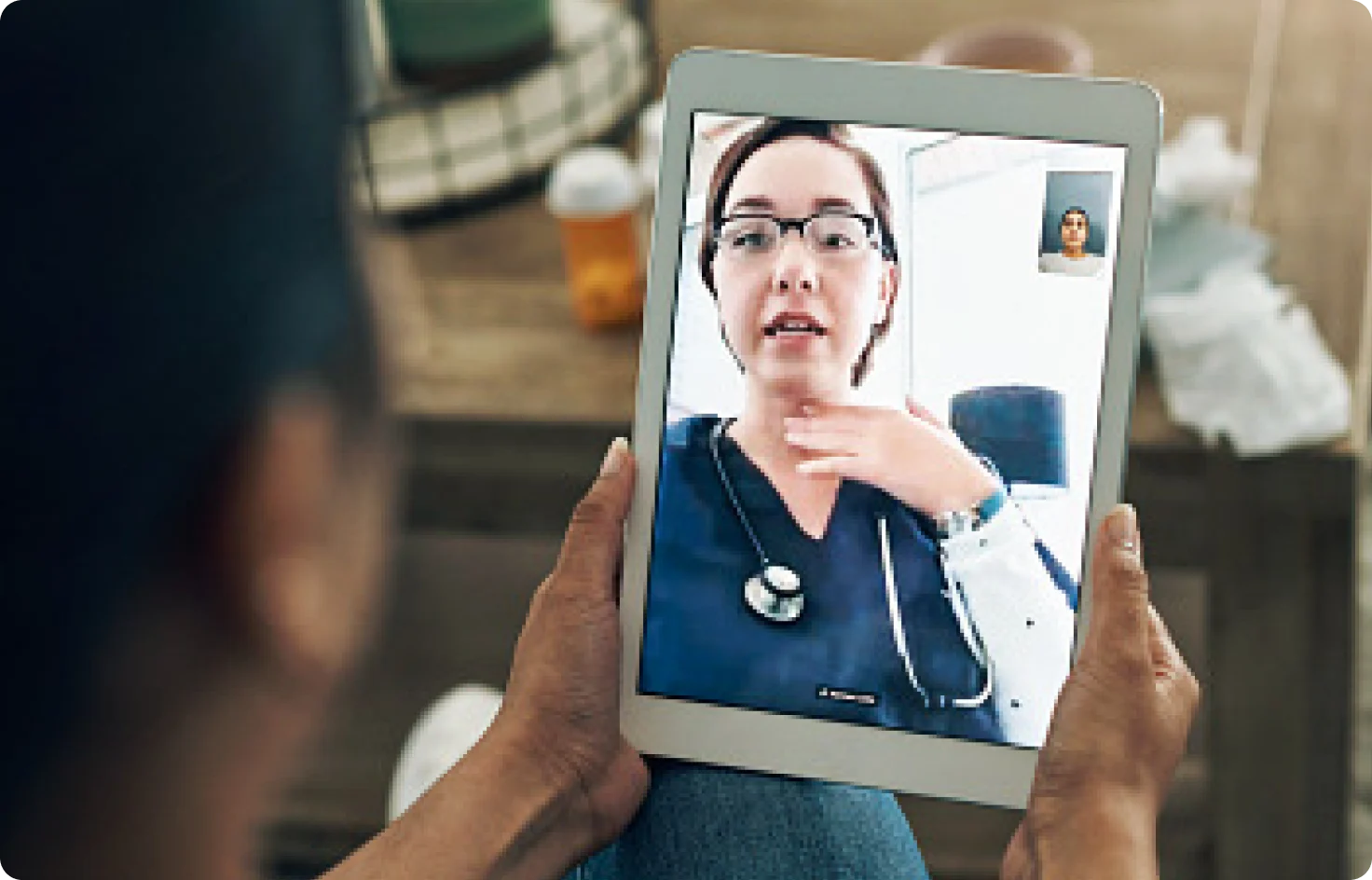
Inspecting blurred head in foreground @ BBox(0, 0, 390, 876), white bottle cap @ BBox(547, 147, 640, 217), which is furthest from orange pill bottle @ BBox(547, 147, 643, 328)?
blurred head in foreground @ BBox(0, 0, 390, 876)

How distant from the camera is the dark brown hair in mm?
610

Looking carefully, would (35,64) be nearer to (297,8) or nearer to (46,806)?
(297,8)

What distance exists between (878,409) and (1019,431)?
0.06 meters

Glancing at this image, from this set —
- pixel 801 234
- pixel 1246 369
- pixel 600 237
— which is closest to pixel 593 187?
pixel 600 237

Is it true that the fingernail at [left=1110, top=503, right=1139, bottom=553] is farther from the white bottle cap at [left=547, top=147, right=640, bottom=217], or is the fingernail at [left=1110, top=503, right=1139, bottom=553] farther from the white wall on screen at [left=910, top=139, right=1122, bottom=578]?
the white bottle cap at [left=547, top=147, right=640, bottom=217]

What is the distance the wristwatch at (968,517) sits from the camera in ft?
1.98

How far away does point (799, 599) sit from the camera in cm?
62

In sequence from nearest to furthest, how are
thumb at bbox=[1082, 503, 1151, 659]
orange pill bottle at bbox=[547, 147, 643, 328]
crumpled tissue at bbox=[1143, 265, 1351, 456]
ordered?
thumb at bbox=[1082, 503, 1151, 659] → crumpled tissue at bbox=[1143, 265, 1351, 456] → orange pill bottle at bbox=[547, 147, 643, 328]

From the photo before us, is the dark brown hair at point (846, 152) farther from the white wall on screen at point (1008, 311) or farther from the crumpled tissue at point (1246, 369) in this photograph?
the crumpled tissue at point (1246, 369)

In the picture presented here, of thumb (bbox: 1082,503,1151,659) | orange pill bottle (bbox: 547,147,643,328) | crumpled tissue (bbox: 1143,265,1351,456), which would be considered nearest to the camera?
thumb (bbox: 1082,503,1151,659)

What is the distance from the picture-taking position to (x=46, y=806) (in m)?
0.88

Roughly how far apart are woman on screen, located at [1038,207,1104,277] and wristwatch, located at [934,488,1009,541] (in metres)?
0.10

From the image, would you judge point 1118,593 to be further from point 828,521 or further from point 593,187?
point 593,187

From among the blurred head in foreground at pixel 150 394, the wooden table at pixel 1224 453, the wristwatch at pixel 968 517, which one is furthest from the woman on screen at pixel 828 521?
the blurred head in foreground at pixel 150 394
